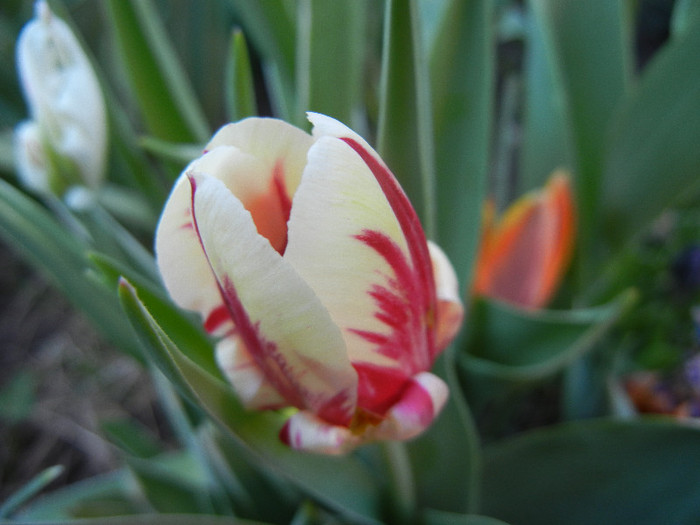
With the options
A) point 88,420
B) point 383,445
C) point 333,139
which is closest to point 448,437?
point 383,445

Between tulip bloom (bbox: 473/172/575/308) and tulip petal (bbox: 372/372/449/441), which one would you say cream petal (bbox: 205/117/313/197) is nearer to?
tulip petal (bbox: 372/372/449/441)

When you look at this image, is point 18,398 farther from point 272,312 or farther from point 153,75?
point 272,312

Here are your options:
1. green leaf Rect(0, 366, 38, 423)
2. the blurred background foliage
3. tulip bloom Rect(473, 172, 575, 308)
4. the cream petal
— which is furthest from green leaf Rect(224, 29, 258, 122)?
green leaf Rect(0, 366, 38, 423)

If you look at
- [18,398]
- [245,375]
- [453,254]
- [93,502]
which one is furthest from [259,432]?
[18,398]

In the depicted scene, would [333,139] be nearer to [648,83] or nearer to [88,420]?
[648,83]

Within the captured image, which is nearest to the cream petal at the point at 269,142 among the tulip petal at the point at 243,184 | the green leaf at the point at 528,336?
the tulip petal at the point at 243,184

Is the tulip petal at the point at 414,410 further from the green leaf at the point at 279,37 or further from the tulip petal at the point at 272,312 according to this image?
the green leaf at the point at 279,37
